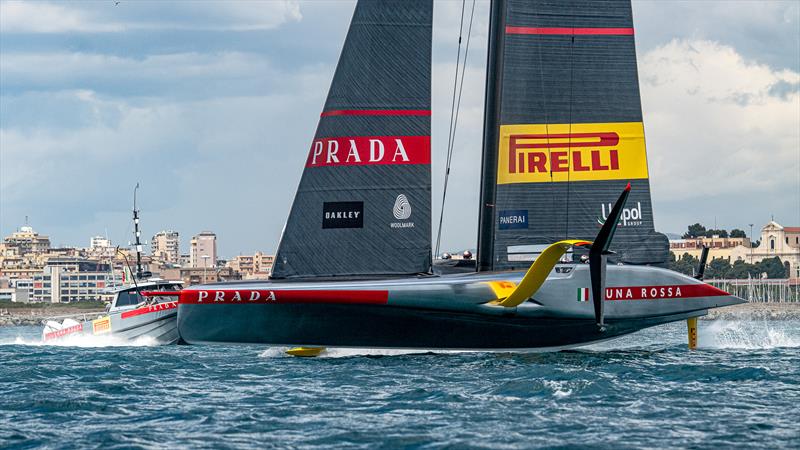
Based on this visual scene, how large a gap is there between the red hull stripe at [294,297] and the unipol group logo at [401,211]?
160 cm

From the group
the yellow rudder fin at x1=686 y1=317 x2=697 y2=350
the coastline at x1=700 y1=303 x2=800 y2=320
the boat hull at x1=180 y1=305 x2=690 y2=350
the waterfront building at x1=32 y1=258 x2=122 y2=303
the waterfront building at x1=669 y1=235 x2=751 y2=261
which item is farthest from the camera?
the waterfront building at x1=669 y1=235 x2=751 y2=261

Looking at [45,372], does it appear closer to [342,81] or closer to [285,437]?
[342,81]

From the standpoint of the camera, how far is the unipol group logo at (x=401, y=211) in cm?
1820

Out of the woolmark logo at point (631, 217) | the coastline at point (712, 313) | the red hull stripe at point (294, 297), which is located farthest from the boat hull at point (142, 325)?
the coastline at point (712, 313)

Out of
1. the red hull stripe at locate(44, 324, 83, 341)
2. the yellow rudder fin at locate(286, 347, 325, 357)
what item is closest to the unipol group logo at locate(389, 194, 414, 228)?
the yellow rudder fin at locate(286, 347, 325, 357)

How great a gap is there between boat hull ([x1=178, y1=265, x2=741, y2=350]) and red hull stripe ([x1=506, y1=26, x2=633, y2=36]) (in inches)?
152

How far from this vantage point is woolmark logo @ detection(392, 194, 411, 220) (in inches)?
717

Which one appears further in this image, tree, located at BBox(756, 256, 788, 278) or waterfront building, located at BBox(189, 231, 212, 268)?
waterfront building, located at BBox(189, 231, 212, 268)

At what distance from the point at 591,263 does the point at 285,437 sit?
7.69m

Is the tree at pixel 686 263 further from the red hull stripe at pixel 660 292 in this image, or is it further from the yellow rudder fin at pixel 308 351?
the yellow rudder fin at pixel 308 351

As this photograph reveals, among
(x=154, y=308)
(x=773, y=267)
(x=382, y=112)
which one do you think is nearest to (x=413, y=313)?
(x=382, y=112)

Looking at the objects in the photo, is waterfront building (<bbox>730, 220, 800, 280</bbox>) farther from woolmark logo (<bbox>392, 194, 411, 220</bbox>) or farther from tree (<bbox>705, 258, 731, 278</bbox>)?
woolmark logo (<bbox>392, 194, 411, 220</bbox>)

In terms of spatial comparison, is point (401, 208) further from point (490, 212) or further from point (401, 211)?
point (490, 212)

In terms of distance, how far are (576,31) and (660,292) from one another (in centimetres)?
437
